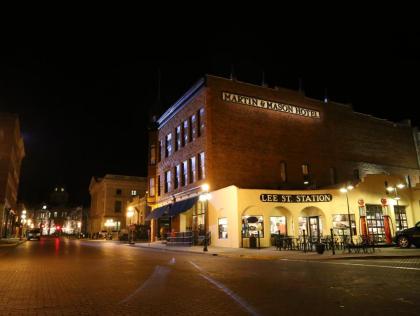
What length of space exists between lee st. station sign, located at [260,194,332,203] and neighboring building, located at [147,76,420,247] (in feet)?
0.27

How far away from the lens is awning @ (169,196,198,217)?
1441 inches

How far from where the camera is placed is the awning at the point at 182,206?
3659cm

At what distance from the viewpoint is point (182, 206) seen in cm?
3869

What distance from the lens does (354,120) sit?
148 ft

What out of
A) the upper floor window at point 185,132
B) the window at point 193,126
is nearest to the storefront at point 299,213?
the window at point 193,126

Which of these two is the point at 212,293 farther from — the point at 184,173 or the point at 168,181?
the point at 168,181

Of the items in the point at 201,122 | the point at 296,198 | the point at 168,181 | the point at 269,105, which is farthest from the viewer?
the point at 168,181

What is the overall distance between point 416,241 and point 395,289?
1735 cm

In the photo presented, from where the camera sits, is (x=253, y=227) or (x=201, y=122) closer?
(x=253, y=227)

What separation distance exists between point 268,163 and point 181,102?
12.2 metres

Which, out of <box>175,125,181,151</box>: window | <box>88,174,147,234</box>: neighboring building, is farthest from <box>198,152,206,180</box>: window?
<box>88,174,147,234</box>: neighboring building

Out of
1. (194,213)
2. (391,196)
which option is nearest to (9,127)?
(194,213)

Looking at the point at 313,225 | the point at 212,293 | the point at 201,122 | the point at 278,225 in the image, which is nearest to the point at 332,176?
the point at 313,225

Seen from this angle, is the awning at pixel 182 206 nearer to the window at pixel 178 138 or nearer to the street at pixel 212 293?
the window at pixel 178 138
